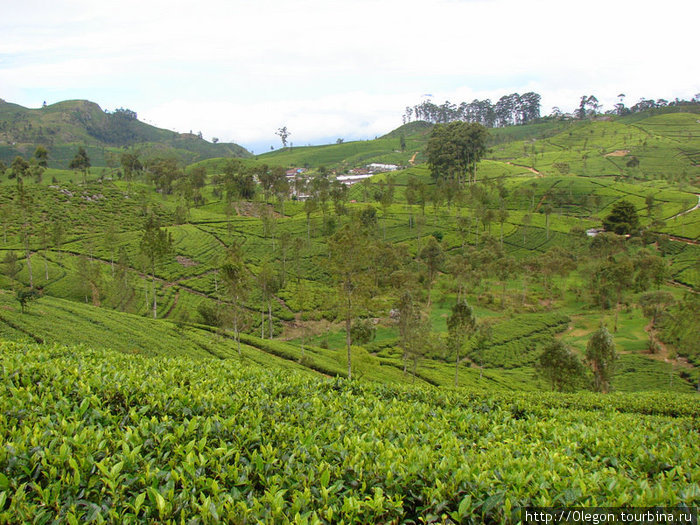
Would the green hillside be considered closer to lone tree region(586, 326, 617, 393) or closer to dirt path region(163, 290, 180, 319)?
lone tree region(586, 326, 617, 393)

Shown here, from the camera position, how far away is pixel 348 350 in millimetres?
25938

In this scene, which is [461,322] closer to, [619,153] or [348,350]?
[348,350]

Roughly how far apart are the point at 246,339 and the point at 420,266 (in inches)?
1640

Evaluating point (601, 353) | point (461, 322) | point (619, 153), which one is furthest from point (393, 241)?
point (619, 153)

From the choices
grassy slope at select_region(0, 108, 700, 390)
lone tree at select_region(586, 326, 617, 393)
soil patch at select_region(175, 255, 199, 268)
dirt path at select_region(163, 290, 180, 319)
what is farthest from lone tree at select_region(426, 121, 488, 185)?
lone tree at select_region(586, 326, 617, 393)

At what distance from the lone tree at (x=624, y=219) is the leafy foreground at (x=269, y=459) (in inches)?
3394

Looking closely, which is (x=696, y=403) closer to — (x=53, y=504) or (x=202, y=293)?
(x=53, y=504)

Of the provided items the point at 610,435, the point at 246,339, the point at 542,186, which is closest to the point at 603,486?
the point at 610,435

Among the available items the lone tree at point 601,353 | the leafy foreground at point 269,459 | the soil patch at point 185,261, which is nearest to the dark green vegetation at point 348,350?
the leafy foreground at point 269,459

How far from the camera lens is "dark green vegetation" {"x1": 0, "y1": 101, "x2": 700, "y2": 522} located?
181 inches

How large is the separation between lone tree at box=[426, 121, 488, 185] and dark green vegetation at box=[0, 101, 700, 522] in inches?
49.5

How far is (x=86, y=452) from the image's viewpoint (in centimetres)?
476

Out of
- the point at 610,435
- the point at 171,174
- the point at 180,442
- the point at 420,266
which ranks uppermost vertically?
the point at 171,174

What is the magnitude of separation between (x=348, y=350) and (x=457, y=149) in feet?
307
